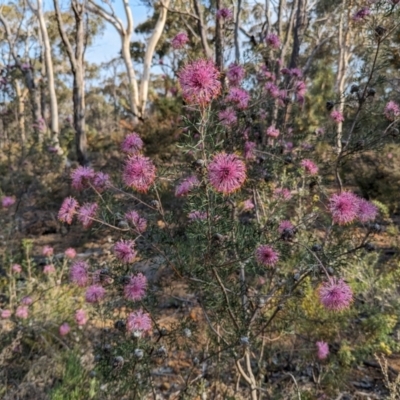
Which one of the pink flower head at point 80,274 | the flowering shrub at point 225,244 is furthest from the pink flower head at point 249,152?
the pink flower head at point 80,274

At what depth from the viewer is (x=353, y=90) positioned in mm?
2211

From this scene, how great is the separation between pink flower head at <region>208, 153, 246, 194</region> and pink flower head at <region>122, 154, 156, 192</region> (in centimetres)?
24

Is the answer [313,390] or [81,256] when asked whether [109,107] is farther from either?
[313,390]

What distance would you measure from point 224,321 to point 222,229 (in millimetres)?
843

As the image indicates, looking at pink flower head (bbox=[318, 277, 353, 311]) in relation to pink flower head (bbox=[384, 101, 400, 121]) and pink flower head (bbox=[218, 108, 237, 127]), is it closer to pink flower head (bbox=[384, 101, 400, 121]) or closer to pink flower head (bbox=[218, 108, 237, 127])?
pink flower head (bbox=[218, 108, 237, 127])

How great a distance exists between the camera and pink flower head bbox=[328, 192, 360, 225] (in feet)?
4.90

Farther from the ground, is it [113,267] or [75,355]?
[113,267]

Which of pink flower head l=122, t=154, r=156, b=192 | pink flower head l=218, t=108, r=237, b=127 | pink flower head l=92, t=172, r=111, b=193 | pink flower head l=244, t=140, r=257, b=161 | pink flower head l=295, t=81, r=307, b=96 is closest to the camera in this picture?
pink flower head l=122, t=154, r=156, b=192

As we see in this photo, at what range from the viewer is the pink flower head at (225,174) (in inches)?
50.6

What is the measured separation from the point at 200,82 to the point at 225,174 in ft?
1.11

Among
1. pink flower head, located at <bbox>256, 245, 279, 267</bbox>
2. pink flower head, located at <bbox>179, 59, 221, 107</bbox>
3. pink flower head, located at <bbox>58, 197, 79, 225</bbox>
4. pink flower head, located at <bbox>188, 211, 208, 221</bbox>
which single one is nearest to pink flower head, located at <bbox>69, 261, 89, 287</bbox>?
pink flower head, located at <bbox>58, 197, 79, 225</bbox>

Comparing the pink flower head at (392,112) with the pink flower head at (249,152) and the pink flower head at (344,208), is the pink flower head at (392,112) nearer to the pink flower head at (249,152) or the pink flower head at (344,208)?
the pink flower head at (249,152)

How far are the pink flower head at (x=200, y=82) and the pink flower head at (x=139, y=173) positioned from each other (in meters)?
0.28

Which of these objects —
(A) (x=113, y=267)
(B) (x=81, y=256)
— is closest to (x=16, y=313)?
(A) (x=113, y=267)
